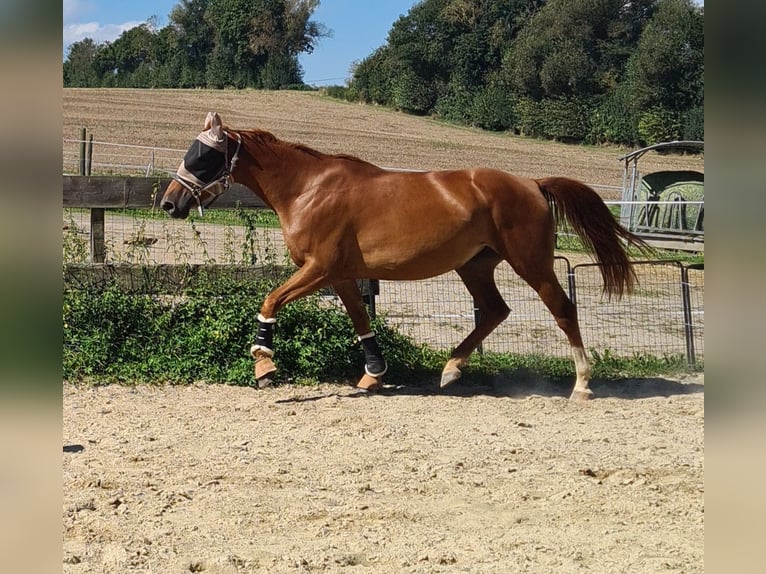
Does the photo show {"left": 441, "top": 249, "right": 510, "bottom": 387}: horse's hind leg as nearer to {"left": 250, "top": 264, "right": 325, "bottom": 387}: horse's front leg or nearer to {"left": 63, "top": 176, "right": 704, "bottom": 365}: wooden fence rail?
{"left": 63, "top": 176, "right": 704, "bottom": 365}: wooden fence rail

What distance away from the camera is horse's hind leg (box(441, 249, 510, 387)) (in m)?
6.57

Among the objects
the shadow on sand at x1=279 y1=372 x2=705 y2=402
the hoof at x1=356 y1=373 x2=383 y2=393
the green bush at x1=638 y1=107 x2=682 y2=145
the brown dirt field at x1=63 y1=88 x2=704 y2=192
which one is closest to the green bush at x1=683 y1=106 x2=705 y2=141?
the green bush at x1=638 y1=107 x2=682 y2=145

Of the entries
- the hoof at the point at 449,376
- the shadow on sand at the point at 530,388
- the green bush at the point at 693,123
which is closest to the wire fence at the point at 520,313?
the shadow on sand at the point at 530,388

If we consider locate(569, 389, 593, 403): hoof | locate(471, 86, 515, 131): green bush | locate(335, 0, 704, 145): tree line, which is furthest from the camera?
locate(471, 86, 515, 131): green bush

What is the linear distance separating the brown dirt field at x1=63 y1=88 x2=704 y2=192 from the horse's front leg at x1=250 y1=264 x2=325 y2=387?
25810 millimetres

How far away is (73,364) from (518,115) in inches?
1733

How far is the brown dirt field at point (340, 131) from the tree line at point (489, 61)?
1939 mm

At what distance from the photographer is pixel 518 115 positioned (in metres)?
48.0

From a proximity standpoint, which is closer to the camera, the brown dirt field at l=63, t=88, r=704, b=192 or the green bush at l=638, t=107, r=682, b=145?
the brown dirt field at l=63, t=88, r=704, b=192

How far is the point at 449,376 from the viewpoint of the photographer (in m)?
6.46

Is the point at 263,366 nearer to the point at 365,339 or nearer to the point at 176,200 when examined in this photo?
the point at 365,339
